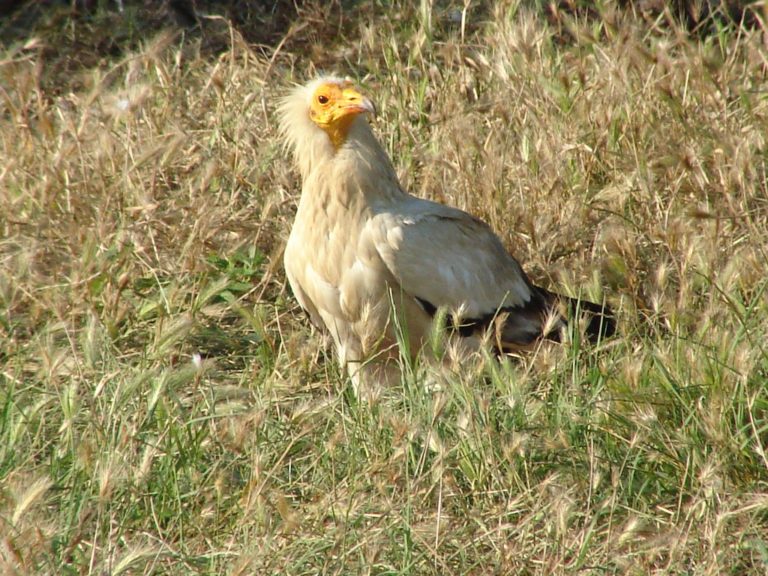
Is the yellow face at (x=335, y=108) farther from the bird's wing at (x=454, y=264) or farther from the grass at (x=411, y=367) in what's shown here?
the grass at (x=411, y=367)

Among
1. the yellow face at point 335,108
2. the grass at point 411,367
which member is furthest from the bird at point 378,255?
the grass at point 411,367

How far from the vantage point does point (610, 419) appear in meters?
3.63

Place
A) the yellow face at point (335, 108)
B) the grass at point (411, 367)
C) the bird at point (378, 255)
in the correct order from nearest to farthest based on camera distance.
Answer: the grass at point (411, 367) < the bird at point (378, 255) < the yellow face at point (335, 108)

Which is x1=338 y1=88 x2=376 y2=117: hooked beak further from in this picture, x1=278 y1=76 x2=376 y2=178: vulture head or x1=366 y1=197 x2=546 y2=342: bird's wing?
x1=366 y1=197 x2=546 y2=342: bird's wing

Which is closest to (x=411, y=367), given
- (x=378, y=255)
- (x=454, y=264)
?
(x=378, y=255)

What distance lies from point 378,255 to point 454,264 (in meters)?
0.36

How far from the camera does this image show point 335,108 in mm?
4828

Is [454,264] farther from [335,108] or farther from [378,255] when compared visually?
[335,108]

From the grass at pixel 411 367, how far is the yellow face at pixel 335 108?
1.94 feet

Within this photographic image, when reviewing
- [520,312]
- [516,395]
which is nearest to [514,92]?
[520,312]

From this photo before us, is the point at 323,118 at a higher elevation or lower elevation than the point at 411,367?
higher

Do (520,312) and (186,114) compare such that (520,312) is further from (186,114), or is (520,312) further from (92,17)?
(92,17)

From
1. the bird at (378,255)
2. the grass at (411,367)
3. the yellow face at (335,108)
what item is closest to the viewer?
the grass at (411,367)

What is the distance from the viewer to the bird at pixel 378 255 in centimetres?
461
